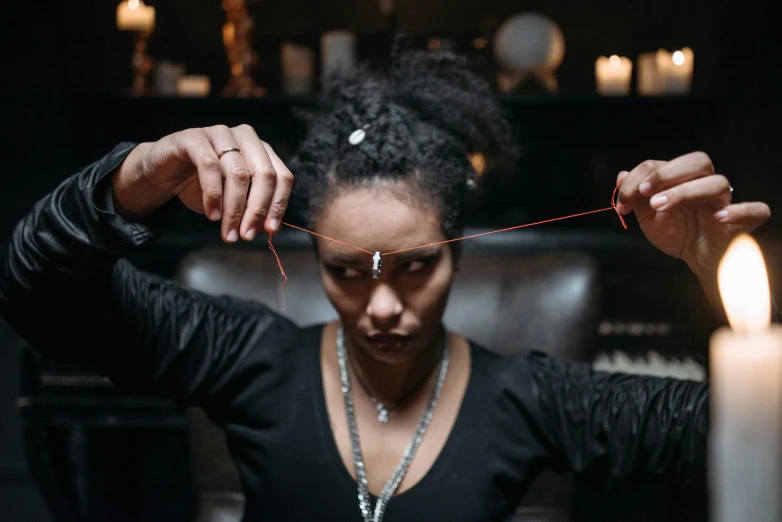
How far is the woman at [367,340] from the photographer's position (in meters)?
0.97

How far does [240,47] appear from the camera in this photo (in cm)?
250

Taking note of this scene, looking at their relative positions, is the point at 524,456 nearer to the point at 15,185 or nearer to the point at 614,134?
the point at 614,134

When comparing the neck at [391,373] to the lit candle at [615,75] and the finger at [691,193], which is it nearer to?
the finger at [691,193]

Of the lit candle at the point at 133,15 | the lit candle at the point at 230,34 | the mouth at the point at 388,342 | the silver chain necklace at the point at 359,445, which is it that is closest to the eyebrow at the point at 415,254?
the mouth at the point at 388,342

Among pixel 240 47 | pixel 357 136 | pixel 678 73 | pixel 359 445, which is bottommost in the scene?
pixel 359 445

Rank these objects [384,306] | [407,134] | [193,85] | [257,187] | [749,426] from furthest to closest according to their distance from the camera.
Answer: [193,85] → [407,134] → [384,306] → [257,187] → [749,426]

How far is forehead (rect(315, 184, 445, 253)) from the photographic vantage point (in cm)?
104

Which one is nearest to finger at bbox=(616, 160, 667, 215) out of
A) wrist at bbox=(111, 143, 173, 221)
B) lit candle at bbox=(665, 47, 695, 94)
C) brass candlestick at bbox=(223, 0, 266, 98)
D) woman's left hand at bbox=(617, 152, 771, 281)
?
woman's left hand at bbox=(617, 152, 771, 281)

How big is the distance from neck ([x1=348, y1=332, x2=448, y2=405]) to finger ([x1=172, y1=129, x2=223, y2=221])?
445 millimetres

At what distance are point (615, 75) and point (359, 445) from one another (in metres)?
1.69

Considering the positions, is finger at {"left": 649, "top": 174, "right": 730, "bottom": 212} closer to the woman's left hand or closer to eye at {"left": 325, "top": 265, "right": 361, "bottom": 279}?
the woman's left hand

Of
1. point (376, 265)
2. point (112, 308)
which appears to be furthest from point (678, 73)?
point (112, 308)

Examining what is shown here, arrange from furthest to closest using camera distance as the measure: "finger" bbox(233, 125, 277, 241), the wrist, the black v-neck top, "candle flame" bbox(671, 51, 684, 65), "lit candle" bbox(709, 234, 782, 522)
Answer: "candle flame" bbox(671, 51, 684, 65) → the black v-neck top → the wrist → "finger" bbox(233, 125, 277, 241) → "lit candle" bbox(709, 234, 782, 522)

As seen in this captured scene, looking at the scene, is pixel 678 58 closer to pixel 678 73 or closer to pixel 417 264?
pixel 678 73
